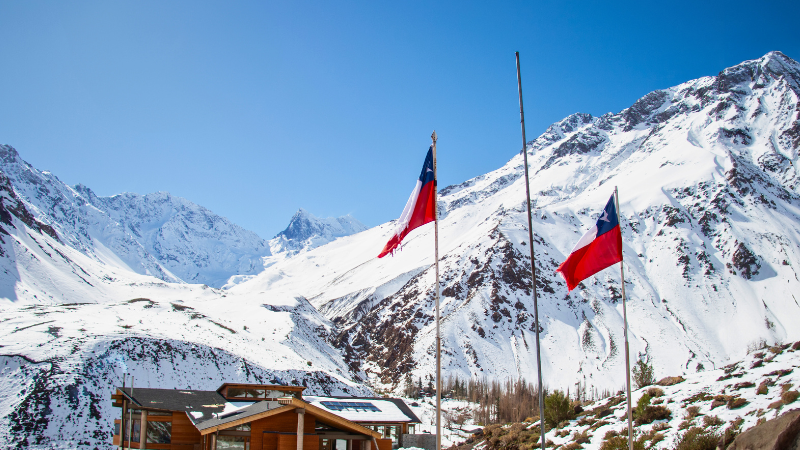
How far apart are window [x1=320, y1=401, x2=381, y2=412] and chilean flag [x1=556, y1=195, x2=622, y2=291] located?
84.8ft

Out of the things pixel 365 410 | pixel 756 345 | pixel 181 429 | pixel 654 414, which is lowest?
pixel 181 429

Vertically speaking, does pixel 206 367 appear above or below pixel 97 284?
below

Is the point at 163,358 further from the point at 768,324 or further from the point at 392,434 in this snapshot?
the point at 768,324

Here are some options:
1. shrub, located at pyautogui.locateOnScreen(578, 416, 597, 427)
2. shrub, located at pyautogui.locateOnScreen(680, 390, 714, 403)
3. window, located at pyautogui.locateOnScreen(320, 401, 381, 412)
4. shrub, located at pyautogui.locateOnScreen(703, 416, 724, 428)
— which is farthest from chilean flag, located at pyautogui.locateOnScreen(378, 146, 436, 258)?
shrub, located at pyautogui.locateOnScreen(578, 416, 597, 427)

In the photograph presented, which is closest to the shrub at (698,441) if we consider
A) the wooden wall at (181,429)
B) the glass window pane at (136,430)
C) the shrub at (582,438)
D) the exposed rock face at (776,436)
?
the shrub at (582,438)

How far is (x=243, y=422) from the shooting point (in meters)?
27.2

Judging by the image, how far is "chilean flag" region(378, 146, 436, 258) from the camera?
66.4 ft

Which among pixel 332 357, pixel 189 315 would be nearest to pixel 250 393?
pixel 189 315

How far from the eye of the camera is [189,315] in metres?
107

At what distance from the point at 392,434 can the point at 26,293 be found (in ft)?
382

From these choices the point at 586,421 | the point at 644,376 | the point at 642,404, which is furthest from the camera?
the point at 644,376

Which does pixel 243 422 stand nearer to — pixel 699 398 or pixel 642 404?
pixel 642 404

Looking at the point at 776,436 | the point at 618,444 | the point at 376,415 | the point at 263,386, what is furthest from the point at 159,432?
the point at 776,436

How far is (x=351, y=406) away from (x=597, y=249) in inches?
1108
